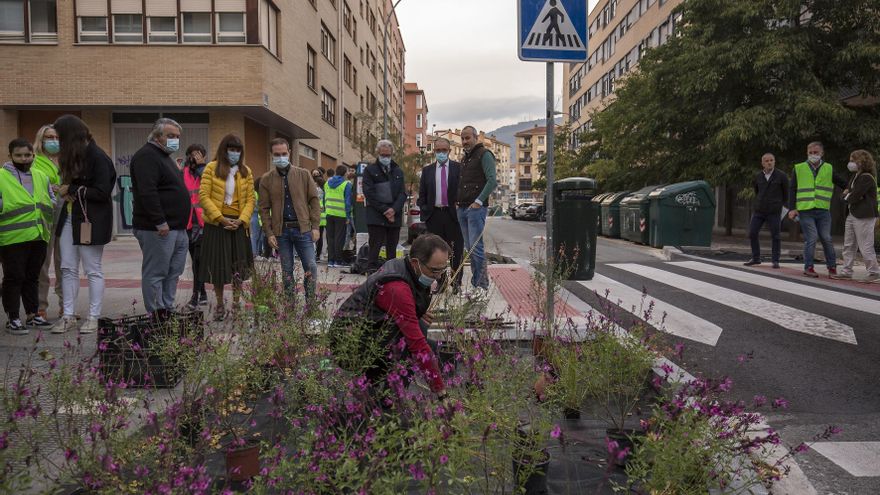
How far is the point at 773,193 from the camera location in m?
11.2

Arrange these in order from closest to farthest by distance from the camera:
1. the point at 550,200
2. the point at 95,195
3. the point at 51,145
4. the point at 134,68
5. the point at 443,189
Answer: the point at 550,200 < the point at 95,195 < the point at 51,145 < the point at 443,189 < the point at 134,68

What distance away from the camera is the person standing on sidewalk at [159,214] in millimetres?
5758

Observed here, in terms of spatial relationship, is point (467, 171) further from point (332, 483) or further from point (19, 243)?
point (332, 483)

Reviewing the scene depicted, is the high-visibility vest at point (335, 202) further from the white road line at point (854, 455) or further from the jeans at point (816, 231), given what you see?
the white road line at point (854, 455)

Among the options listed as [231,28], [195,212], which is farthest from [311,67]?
[195,212]

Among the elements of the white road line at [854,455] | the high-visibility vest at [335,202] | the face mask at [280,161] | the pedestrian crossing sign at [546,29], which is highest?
the pedestrian crossing sign at [546,29]

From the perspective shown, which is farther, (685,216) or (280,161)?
(685,216)

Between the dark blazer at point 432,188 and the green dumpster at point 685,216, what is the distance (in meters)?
9.44

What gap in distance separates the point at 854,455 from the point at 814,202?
25.3 feet

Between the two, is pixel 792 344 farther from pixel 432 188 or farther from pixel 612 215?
pixel 612 215

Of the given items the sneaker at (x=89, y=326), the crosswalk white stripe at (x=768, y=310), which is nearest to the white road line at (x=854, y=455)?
the crosswalk white stripe at (x=768, y=310)

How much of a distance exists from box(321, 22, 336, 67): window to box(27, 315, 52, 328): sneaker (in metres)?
25.0

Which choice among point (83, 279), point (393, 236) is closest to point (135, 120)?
point (83, 279)

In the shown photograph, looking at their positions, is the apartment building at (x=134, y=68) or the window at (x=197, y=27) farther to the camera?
the window at (x=197, y=27)
